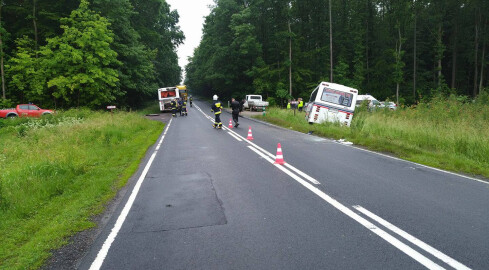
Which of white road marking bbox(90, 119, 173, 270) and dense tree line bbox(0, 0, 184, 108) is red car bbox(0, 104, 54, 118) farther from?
white road marking bbox(90, 119, 173, 270)

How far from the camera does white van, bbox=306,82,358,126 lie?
18344 millimetres

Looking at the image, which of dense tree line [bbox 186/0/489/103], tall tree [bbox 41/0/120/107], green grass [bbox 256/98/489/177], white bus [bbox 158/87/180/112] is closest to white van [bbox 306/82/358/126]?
green grass [bbox 256/98/489/177]

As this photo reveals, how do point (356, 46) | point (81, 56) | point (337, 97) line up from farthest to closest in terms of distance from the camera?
point (356, 46) → point (81, 56) → point (337, 97)

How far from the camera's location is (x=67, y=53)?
25266mm

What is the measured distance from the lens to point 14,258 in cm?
400

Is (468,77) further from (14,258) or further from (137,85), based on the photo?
(14,258)

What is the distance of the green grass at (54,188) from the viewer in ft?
14.7

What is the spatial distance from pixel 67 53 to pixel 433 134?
85.0 ft

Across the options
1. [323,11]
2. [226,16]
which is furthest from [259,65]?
[323,11]

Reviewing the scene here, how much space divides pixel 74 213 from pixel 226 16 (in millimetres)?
48345

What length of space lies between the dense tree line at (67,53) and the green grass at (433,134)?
17610 mm

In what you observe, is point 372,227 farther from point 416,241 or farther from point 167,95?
point 167,95

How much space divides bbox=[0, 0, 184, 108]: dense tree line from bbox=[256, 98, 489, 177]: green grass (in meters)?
17.6

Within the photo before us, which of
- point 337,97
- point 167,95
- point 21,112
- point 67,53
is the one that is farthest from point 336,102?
point 167,95
